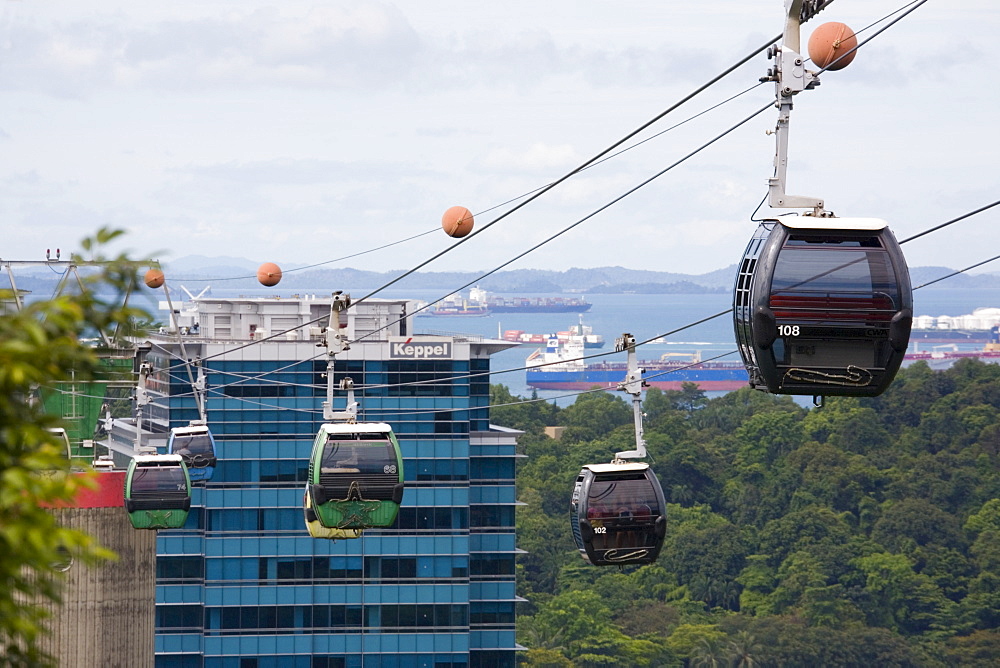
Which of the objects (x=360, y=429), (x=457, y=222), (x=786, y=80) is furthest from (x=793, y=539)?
(x=786, y=80)

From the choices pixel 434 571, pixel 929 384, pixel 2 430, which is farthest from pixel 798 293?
pixel 929 384

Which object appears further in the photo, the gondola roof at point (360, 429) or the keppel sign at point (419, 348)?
the keppel sign at point (419, 348)

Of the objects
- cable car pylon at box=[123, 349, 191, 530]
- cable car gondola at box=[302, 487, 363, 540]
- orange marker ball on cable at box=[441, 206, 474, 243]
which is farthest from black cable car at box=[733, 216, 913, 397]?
cable car pylon at box=[123, 349, 191, 530]

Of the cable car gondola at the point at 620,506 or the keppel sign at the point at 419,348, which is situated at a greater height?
the keppel sign at the point at 419,348

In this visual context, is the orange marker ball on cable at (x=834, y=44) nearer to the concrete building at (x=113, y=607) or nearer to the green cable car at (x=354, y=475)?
the green cable car at (x=354, y=475)

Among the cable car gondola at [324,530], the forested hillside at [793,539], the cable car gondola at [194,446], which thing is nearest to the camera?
the cable car gondola at [324,530]

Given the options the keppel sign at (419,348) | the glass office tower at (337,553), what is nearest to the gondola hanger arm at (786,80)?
the glass office tower at (337,553)

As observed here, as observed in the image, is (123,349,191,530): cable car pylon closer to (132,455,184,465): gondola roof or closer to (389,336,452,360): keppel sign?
(132,455,184,465): gondola roof

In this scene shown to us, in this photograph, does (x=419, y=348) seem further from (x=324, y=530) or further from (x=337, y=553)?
(x=324, y=530)
